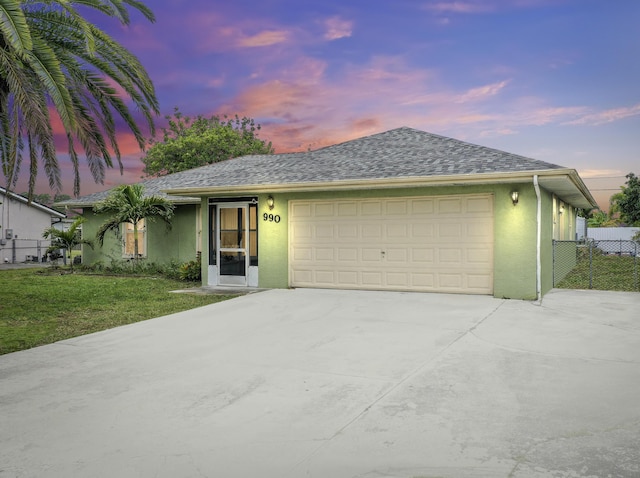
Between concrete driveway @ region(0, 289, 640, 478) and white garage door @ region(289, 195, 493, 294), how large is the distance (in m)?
3.27

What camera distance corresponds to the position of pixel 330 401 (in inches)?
170

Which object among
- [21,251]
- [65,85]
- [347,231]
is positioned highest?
[65,85]

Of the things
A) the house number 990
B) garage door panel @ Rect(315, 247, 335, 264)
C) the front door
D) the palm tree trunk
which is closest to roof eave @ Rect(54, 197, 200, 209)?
the palm tree trunk

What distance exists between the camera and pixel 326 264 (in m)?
12.4

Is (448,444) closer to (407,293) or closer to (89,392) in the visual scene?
(89,392)

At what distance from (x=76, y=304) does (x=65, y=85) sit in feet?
17.2

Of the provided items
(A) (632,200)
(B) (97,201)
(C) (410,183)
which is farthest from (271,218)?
(A) (632,200)

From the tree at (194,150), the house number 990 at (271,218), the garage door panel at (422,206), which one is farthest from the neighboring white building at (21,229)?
the garage door panel at (422,206)

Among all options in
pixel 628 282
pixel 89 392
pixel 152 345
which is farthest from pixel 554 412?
pixel 628 282

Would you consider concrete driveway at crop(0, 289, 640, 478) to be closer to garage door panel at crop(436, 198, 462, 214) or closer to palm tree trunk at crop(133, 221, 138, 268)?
garage door panel at crop(436, 198, 462, 214)

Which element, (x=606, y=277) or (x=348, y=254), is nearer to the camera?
(x=348, y=254)

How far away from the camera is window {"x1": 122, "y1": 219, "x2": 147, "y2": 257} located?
59.1 ft

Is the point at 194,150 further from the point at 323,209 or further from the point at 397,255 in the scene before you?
the point at 397,255

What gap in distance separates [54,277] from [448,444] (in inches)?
662
